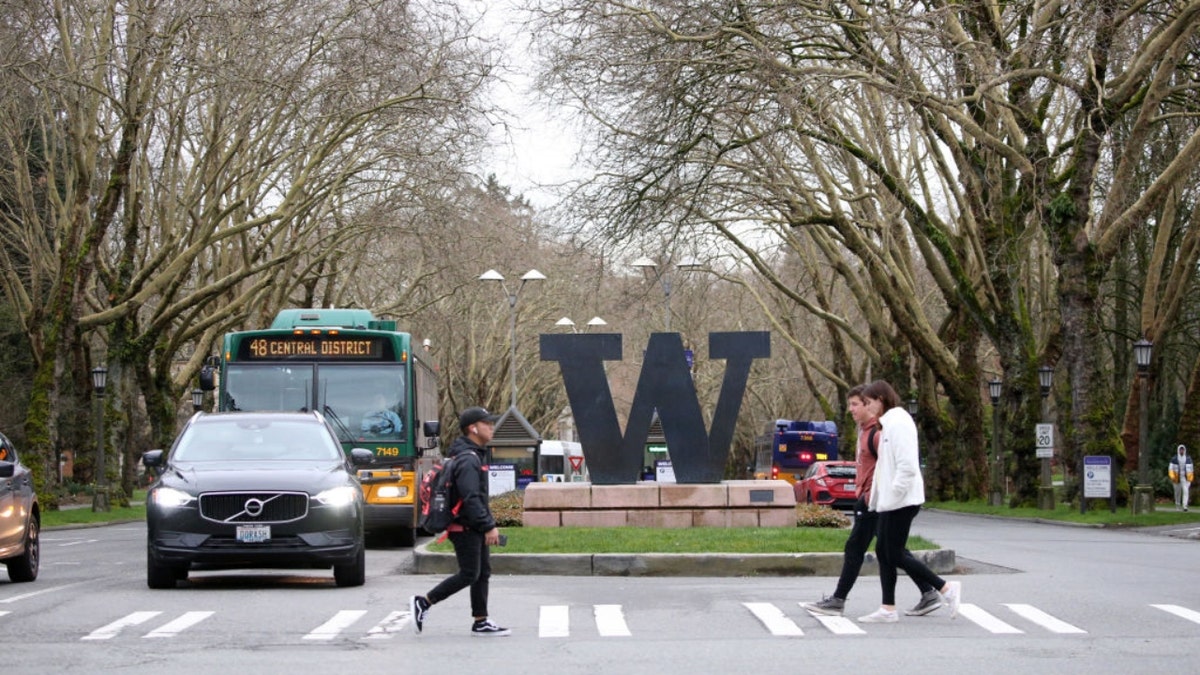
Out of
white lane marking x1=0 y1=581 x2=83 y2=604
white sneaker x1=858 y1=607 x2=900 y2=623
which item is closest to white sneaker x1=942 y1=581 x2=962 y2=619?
white sneaker x1=858 y1=607 x2=900 y2=623

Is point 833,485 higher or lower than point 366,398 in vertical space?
lower

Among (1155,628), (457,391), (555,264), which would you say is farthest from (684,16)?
(457,391)

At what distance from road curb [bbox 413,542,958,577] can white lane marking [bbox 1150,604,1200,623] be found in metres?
4.08

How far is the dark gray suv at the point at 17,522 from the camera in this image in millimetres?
16219

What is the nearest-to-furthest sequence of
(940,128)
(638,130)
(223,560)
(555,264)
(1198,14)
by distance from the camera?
(223,560)
(1198,14)
(940,128)
(638,130)
(555,264)

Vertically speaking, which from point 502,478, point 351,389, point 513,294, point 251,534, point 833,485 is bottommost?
point 833,485

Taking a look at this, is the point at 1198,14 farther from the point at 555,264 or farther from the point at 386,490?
the point at 555,264

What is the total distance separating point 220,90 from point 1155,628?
25.1m

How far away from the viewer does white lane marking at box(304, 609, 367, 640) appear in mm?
11750

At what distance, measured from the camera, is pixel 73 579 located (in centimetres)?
1744

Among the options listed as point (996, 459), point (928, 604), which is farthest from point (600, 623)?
point (996, 459)

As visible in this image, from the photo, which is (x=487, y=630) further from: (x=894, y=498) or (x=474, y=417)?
(x=894, y=498)

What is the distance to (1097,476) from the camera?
3325cm

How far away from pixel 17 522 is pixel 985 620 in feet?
30.5
